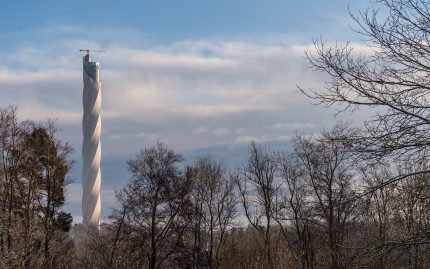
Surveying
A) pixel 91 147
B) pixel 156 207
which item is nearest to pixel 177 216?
pixel 156 207

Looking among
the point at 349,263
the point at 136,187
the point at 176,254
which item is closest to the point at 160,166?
the point at 136,187

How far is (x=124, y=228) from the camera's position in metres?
39.6

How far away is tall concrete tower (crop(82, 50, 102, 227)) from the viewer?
126312 millimetres

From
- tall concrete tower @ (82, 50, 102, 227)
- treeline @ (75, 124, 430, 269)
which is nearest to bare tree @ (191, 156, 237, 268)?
treeline @ (75, 124, 430, 269)

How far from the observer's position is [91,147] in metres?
128

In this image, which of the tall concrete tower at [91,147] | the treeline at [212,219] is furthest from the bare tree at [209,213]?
the tall concrete tower at [91,147]

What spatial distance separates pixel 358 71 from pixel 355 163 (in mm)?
1390

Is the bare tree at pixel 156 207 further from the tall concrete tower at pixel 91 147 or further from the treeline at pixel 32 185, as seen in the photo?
the tall concrete tower at pixel 91 147

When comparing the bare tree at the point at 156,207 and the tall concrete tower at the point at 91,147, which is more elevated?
the tall concrete tower at the point at 91,147

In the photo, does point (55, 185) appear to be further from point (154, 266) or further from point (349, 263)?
point (349, 263)

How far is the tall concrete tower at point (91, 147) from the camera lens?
414 feet

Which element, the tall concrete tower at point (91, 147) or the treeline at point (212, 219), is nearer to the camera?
the treeline at point (212, 219)

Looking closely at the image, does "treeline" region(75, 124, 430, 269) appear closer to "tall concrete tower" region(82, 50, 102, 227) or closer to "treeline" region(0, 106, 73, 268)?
"treeline" region(0, 106, 73, 268)

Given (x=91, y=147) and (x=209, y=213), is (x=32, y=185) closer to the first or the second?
(x=209, y=213)
